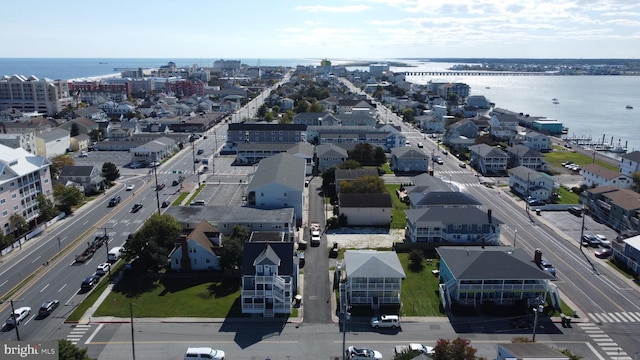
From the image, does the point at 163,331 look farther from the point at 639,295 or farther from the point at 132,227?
the point at 639,295

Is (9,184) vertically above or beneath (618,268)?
above

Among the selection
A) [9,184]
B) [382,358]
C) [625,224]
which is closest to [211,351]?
[382,358]

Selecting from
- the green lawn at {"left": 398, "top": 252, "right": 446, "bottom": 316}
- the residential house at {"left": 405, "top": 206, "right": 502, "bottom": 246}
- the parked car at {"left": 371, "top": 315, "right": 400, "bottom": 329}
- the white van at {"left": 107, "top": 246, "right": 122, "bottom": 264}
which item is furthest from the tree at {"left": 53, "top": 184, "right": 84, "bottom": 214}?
the parked car at {"left": 371, "top": 315, "right": 400, "bottom": 329}

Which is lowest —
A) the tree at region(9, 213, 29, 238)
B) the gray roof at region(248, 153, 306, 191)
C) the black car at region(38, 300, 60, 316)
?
the black car at region(38, 300, 60, 316)

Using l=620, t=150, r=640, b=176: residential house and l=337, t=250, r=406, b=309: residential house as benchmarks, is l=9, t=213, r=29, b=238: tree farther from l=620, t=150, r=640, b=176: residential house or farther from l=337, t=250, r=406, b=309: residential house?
l=620, t=150, r=640, b=176: residential house

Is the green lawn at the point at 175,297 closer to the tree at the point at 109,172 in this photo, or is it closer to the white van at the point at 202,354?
the white van at the point at 202,354

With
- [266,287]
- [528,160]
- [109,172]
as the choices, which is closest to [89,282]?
[266,287]
